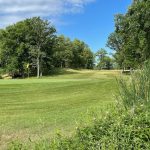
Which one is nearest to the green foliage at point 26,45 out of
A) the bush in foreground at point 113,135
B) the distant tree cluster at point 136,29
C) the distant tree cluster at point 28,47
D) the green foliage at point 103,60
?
the distant tree cluster at point 28,47

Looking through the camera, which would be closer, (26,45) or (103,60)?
(26,45)

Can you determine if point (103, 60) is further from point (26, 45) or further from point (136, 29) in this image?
point (136, 29)

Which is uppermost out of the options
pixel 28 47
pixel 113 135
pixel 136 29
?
pixel 136 29

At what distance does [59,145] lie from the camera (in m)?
5.94

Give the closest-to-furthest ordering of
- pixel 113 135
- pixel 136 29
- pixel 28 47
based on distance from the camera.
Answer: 1. pixel 113 135
2. pixel 136 29
3. pixel 28 47

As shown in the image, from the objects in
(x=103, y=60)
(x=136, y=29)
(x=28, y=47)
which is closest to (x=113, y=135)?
(x=136, y=29)

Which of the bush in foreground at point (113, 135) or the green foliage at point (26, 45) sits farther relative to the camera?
the green foliage at point (26, 45)

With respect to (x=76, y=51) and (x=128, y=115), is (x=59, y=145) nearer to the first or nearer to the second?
(x=128, y=115)

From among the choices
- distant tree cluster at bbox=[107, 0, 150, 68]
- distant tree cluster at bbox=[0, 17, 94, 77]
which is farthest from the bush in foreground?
distant tree cluster at bbox=[0, 17, 94, 77]

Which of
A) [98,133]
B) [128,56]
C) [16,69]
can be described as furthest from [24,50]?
[98,133]

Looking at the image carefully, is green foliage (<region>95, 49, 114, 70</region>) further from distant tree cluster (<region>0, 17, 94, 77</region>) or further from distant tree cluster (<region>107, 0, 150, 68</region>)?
distant tree cluster (<region>107, 0, 150, 68</region>)

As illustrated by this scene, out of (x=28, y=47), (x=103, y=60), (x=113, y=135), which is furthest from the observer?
(x=103, y=60)

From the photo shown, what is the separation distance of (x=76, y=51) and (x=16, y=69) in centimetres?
3837

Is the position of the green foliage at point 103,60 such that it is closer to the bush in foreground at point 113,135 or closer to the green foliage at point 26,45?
the green foliage at point 26,45
